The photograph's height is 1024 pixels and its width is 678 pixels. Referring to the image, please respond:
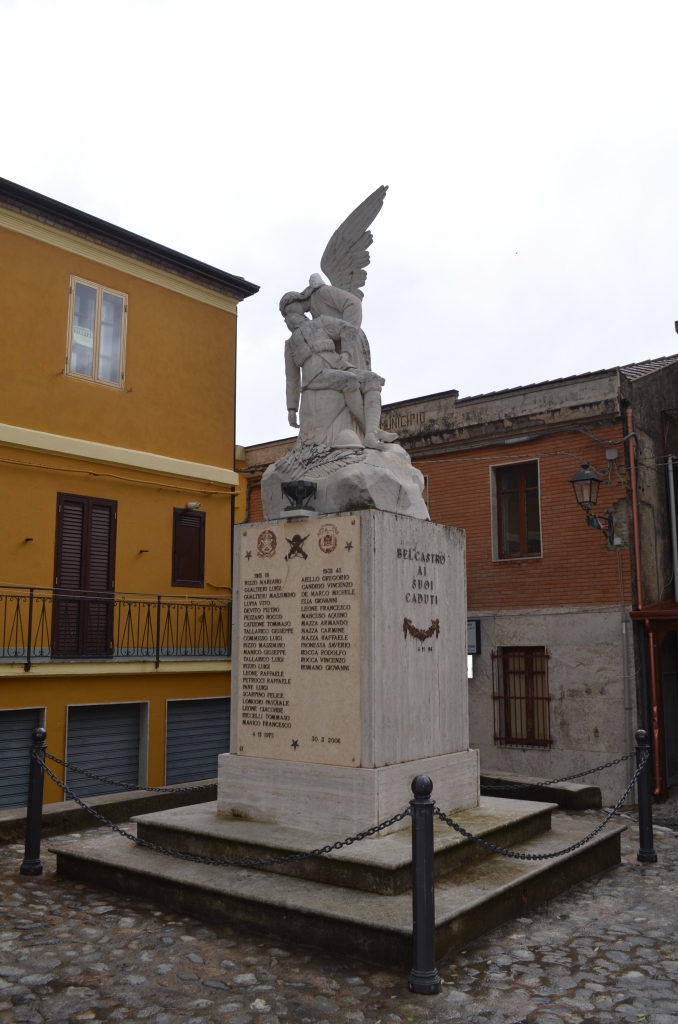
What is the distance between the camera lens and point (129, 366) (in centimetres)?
1439

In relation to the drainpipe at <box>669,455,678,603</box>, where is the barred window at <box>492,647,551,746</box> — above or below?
below

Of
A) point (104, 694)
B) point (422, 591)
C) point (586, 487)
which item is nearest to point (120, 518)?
point (104, 694)

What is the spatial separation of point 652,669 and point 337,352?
7871 millimetres

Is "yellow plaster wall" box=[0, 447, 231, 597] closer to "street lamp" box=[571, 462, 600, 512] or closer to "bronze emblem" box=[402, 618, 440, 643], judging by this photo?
"street lamp" box=[571, 462, 600, 512]

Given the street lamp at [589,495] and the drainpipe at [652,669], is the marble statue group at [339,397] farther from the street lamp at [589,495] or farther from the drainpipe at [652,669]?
the drainpipe at [652,669]

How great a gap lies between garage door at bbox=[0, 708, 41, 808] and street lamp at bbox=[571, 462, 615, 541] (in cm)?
853

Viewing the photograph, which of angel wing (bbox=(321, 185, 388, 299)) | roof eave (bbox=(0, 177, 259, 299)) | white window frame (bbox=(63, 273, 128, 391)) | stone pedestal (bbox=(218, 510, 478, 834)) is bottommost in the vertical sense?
stone pedestal (bbox=(218, 510, 478, 834))

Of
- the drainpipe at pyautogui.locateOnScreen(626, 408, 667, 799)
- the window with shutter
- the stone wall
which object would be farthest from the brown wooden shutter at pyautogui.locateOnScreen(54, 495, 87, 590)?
the drainpipe at pyautogui.locateOnScreen(626, 408, 667, 799)

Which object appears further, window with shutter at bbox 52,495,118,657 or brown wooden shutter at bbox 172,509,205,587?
brown wooden shutter at bbox 172,509,205,587

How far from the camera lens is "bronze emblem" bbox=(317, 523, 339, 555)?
6.99 m

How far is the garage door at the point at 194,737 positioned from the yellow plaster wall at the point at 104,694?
20cm

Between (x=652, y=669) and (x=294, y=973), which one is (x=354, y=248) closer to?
(x=294, y=973)

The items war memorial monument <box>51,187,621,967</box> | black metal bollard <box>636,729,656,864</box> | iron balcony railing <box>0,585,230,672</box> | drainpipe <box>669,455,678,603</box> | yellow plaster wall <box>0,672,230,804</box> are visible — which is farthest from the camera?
drainpipe <box>669,455,678,603</box>

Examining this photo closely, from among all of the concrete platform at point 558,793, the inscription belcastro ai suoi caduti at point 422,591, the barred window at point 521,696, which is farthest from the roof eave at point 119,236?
the concrete platform at point 558,793
